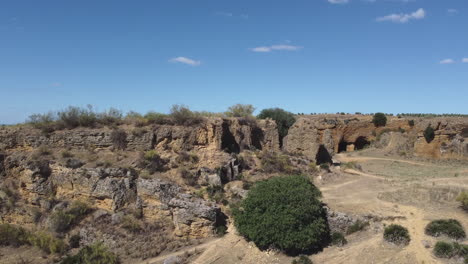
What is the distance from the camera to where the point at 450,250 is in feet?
44.5

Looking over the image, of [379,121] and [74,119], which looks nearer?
[74,119]

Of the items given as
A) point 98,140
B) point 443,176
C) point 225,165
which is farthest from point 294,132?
point 98,140

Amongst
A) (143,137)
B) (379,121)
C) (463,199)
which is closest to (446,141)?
(379,121)

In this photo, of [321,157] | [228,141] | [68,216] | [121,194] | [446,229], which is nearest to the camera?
[446,229]

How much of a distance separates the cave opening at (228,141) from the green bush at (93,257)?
11142 mm

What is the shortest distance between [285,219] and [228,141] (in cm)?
1103

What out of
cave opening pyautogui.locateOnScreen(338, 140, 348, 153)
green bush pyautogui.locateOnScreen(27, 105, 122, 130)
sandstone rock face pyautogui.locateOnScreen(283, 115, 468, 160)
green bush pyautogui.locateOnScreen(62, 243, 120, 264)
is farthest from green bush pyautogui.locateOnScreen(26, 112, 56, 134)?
cave opening pyautogui.locateOnScreen(338, 140, 348, 153)

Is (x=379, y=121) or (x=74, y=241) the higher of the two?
(x=379, y=121)

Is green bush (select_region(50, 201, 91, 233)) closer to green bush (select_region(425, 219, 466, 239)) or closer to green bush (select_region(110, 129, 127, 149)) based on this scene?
green bush (select_region(110, 129, 127, 149))

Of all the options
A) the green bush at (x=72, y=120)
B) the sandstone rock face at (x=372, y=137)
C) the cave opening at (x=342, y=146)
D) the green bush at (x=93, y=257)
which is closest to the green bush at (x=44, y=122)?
the green bush at (x=72, y=120)

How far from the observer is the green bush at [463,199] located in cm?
1703

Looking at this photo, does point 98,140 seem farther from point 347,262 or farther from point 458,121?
point 458,121

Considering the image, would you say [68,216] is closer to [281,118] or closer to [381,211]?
[381,211]

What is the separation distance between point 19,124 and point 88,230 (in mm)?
11448
